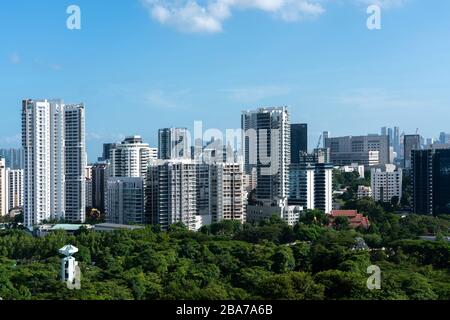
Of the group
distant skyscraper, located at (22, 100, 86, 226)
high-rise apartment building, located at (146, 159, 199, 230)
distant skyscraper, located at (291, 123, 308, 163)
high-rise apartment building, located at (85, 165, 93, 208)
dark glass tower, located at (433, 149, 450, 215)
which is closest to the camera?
high-rise apartment building, located at (146, 159, 199, 230)

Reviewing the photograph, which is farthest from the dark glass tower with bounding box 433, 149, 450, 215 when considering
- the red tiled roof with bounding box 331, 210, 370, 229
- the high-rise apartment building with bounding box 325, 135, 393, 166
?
the high-rise apartment building with bounding box 325, 135, 393, 166

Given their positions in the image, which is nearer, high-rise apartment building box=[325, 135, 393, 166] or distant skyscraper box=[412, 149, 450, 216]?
distant skyscraper box=[412, 149, 450, 216]

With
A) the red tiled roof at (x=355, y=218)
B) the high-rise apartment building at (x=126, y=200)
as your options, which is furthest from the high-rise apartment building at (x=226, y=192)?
the red tiled roof at (x=355, y=218)

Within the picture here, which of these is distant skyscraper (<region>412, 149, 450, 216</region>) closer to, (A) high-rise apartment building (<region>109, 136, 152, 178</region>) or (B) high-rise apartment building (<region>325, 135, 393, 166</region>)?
(A) high-rise apartment building (<region>109, 136, 152, 178</region>)

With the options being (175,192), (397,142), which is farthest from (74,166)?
(397,142)

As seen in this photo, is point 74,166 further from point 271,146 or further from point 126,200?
point 271,146

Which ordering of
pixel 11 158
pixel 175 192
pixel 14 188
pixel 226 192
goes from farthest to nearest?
1. pixel 11 158
2. pixel 14 188
3. pixel 226 192
4. pixel 175 192
